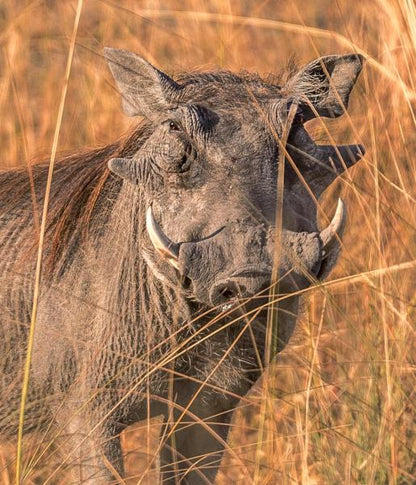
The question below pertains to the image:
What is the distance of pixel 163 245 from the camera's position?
295cm

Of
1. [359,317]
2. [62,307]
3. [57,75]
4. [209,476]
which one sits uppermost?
[57,75]

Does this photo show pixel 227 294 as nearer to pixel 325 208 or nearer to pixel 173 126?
pixel 173 126

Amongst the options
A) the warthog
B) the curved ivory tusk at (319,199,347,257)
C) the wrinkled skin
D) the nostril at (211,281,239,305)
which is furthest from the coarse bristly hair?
the curved ivory tusk at (319,199,347,257)

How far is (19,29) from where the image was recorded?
21.6 feet

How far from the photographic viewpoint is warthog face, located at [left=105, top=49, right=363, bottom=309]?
9.42 ft

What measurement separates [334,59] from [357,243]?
4.63 feet

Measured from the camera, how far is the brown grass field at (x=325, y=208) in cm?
304

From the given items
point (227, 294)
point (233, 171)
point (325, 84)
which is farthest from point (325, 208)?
point (227, 294)

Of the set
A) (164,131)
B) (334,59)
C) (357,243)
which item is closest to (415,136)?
(357,243)

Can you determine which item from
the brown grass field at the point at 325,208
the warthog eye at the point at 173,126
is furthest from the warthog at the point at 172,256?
the brown grass field at the point at 325,208

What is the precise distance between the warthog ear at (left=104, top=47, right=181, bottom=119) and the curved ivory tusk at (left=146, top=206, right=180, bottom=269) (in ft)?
1.26

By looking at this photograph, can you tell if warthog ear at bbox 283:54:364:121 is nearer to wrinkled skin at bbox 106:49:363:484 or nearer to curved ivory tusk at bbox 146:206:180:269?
wrinkled skin at bbox 106:49:363:484

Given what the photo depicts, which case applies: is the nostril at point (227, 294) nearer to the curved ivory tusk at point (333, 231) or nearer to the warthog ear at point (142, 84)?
the curved ivory tusk at point (333, 231)

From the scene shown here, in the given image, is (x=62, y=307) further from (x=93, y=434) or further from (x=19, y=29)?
(x=19, y=29)
